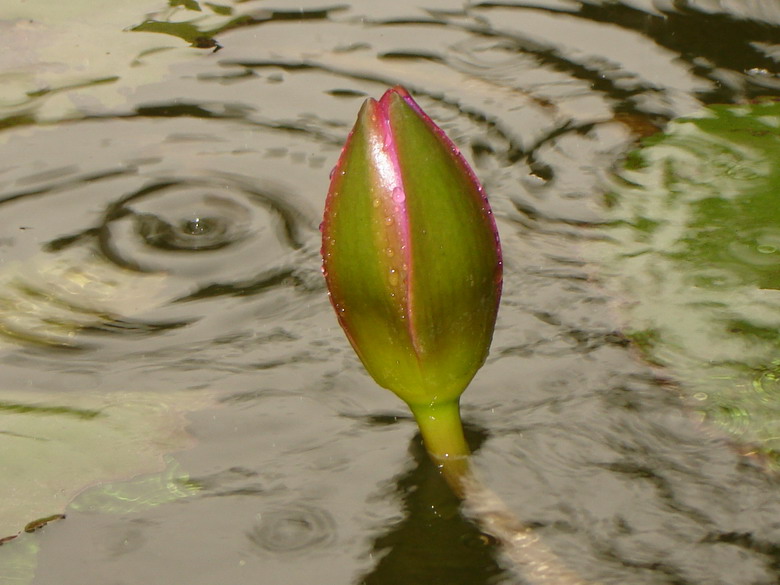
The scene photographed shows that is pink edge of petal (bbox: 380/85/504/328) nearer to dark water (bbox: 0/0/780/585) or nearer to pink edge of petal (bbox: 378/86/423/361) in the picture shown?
pink edge of petal (bbox: 378/86/423/361)

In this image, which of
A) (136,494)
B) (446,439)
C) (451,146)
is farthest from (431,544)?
(451,146)

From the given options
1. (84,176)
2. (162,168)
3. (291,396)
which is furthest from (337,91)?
(291,396)

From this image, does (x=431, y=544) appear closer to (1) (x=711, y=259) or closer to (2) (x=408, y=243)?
(2) (x=408, y=243)

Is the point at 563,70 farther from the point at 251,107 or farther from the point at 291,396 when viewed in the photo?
the point at 291,396

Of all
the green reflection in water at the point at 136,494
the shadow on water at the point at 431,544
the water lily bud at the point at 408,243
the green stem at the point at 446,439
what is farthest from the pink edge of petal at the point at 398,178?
the green reflection in water at the point at 136,494

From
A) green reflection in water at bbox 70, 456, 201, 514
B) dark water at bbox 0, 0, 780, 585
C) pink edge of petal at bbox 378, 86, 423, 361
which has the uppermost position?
pink edge of petal at bbox 378, 86, 423, 361

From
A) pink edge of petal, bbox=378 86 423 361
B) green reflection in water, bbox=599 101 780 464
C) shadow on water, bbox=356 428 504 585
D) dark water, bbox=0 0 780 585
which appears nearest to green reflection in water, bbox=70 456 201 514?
dark water, bbox=0 0 780 585
